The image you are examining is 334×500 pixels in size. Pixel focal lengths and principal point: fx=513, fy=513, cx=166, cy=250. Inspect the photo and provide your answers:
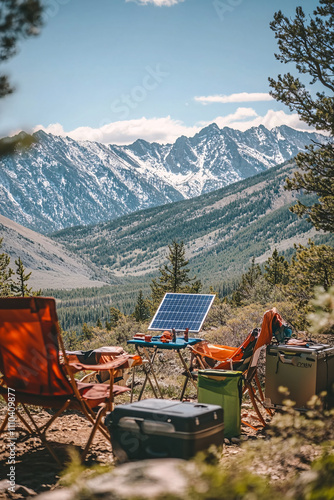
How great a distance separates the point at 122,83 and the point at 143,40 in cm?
209

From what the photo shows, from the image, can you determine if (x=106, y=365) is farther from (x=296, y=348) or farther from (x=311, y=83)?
(x=311, y=83)

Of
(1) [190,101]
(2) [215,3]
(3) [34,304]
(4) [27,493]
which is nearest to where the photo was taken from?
(4) [27,493]

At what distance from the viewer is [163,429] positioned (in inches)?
117

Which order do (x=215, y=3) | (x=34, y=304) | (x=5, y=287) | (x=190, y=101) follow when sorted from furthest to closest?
(x=5, y=287), (x=190, y=101), (x=215, y=3), (x=34, y=304)

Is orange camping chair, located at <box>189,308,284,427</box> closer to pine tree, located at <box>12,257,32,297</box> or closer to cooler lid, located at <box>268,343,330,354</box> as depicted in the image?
cooler lid, located at <box>268,343,330,354</box>

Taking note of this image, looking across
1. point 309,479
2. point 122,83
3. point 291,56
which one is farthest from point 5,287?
point 309,479

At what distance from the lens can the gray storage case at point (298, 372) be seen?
4.89 meters

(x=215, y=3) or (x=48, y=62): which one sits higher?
(x=215, y=3)

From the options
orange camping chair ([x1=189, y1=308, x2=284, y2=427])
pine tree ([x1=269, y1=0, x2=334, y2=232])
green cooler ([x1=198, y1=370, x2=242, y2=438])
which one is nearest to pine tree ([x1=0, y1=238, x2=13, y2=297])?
pine tree ([x1=269, y1=0, x2=334, y2=232])

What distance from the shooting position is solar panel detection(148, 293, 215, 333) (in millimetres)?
6410

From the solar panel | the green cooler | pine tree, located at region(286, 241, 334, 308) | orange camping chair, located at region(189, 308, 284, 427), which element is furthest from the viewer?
pine tree, located at region(286, 241, 334, 308)

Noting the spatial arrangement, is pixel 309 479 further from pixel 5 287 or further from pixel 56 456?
pixel 5 287

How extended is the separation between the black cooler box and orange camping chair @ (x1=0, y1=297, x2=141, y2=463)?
0.63 metres

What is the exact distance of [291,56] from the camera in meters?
11.2
